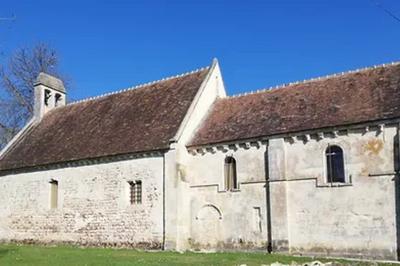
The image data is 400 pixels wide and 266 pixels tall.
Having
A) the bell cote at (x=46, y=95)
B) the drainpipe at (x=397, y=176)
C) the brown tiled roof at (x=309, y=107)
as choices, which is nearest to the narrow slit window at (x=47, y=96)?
the bell cote at (x=46, y=95)

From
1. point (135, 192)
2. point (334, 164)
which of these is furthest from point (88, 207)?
point (334, 164)

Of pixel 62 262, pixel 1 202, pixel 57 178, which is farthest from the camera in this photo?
pixel 1 202

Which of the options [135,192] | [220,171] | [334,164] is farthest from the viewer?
[135,192]

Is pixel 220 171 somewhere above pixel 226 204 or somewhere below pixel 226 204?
above

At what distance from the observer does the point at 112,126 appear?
29578 mm

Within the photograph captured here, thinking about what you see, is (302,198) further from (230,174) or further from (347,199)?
(230,174)

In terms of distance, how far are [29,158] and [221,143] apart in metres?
13.3

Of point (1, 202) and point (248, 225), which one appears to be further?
point (1, 202)

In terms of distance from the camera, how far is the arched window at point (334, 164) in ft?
70.7

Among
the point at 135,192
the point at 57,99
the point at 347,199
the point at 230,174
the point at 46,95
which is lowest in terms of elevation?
the point at 347,199

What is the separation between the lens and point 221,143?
24.6 metres

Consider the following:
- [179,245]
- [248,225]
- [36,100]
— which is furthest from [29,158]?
[248,225]

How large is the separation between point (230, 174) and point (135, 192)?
5.17 metres

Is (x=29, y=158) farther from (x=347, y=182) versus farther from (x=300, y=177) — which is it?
(x=347, y=182)
